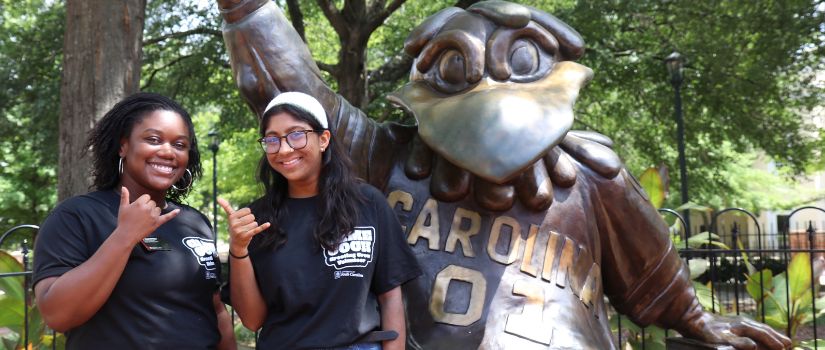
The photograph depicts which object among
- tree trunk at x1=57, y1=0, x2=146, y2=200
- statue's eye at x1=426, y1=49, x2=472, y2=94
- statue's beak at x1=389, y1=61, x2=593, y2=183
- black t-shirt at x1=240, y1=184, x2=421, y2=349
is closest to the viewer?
black t-shirt at x1=240, y1=184, x2=421, y2=349

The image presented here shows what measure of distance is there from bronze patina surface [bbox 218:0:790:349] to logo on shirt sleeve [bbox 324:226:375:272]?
376 mm

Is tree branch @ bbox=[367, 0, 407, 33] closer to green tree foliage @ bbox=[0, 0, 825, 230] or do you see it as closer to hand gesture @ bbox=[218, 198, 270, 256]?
green tree foliage @ bbox=[0, 0, 825, 230]

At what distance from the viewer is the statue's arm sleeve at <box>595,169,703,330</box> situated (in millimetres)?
2465

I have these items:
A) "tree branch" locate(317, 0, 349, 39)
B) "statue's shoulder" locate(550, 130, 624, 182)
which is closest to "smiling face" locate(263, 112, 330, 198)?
"statue's shoulder" locate(550, 130, 624, 182)

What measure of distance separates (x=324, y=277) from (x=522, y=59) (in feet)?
3.38

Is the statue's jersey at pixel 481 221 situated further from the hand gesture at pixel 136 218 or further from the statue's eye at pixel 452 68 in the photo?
the hand gesture at pixel 136 218

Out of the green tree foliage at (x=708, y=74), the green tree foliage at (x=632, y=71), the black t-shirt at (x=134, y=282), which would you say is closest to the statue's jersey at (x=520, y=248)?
the black t-shirt at (x=134, y=282)

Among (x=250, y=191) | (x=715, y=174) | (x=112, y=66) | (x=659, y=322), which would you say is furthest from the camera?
(x=250, y=191)

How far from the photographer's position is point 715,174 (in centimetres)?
1294

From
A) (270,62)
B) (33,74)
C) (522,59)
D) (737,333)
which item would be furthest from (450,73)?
(33,74)

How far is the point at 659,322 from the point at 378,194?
1428mm

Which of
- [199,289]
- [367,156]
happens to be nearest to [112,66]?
[367,156]

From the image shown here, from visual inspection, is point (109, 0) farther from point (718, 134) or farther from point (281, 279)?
point (718, 134)

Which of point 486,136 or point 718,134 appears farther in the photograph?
point 718,134
